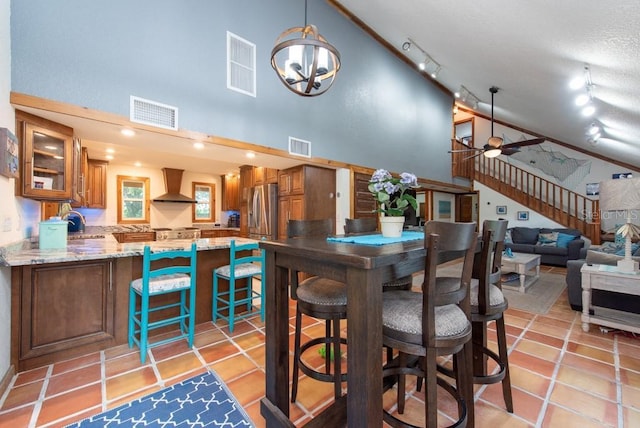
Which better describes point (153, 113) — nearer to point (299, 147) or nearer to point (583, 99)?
point (299, 147)

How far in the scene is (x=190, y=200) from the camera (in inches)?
274

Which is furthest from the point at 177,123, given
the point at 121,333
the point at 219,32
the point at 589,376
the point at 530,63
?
the point at 530,63

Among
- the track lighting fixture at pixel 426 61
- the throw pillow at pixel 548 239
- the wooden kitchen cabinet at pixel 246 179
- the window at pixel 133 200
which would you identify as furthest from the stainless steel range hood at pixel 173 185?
the throw pillow at pixel 548 239

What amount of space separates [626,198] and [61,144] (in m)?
5.38

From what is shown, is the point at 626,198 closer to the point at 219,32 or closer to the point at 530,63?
the point at 530,63

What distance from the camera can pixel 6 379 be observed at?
1.85 m

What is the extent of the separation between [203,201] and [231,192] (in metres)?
0.93

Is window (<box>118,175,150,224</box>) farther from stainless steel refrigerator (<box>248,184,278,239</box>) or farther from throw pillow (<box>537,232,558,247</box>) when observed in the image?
throw pillow (<box>537,232,558,247</box>)

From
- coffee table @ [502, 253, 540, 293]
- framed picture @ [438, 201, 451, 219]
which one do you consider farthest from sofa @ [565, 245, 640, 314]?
framed picture @ [438, 201, 451, 219]

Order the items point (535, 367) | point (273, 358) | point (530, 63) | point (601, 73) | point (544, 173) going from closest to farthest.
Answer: point (273, 358) → point (535, 367) → point (601, 73) → point (530, 63) → point (544, 173)

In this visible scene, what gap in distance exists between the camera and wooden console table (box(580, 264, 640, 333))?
2.51m

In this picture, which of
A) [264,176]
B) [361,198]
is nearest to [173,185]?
[264,176]

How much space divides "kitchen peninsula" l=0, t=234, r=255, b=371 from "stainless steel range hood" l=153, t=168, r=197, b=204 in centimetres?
439

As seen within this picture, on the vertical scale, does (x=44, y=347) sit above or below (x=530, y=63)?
below
